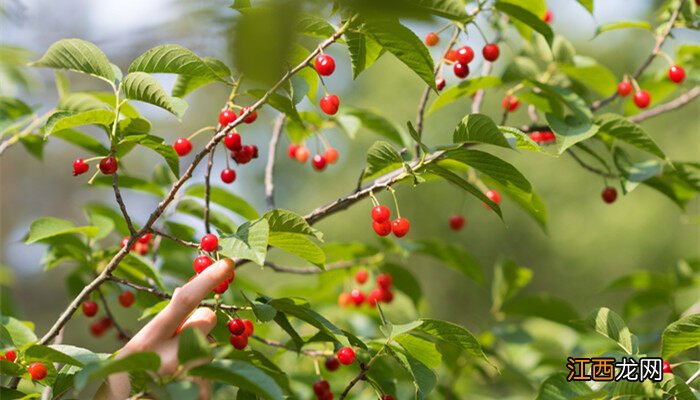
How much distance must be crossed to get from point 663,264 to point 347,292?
979 centimetres

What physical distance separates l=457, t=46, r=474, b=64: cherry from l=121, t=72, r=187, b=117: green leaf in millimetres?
628

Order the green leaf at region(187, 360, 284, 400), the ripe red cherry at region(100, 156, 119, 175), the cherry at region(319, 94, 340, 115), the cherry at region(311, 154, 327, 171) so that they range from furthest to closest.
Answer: the cherry at region(311, 154, 327, 171), the cherry at region(319, 94, 340, 115), the ripe red cherry at region(100, 156, 119, 175), the green leaf at region(187, 360, 284, 400)

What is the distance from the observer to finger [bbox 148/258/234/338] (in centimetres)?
94

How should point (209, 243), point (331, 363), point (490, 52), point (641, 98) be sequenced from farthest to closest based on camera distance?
point (641, 98) → point (490, 52) → point (331, 363) → point (209, 243)

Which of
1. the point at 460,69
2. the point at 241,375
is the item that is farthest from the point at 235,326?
the point at 460,69

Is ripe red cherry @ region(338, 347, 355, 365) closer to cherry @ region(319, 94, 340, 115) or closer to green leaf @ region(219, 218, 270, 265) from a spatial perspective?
green leaf @ region(219, 218, 270, 265)

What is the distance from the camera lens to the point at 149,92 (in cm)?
115

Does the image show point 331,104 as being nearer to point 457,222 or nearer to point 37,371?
point 37,371

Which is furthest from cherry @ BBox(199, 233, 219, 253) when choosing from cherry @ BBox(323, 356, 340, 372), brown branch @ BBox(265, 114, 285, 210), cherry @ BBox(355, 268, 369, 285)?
cherry @ BBox(355, 268, 369, 285)

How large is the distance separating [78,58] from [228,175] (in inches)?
16.1

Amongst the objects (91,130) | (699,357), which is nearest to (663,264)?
(91,130)

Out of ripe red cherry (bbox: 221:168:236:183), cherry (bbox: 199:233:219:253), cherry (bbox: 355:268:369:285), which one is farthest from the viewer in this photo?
cherry (bbox: 355:268:369:285)

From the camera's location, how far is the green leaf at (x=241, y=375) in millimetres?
816

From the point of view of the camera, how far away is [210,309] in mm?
1074
